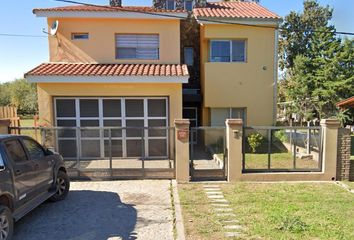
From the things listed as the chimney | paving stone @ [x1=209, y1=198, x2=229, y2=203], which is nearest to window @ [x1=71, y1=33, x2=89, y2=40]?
the chimney

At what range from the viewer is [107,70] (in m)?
12.1

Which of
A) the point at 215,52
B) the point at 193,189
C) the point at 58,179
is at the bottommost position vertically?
the point at 193,189

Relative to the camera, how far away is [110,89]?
38.7ft

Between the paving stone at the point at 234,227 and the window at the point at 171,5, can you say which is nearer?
the paving stone at the point at 234,227

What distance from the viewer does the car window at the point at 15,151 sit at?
5.17m

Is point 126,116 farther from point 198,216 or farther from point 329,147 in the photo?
point 329,147

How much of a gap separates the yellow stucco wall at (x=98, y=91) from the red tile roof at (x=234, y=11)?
188 inches

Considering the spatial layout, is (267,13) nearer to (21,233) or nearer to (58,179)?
(58,179)

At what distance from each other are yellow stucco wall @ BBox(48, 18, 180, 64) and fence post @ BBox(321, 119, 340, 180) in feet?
25.7

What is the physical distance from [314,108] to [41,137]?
Answer: 75.6ft

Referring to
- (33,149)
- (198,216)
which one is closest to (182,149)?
(198,216)

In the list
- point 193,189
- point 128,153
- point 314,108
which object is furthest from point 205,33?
point 314,108

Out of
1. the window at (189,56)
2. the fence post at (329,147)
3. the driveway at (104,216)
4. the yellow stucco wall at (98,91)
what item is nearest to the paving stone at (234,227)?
the driveway at (104,216)

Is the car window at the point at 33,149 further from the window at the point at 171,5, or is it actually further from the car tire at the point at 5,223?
the window at the point at 171,5
